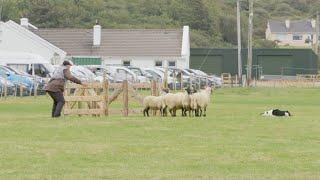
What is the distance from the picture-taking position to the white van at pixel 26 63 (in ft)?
189

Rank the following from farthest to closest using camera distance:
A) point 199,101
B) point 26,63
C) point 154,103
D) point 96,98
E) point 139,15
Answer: point 139,15 → point 26,63 → point 96,98 → point 154,103 → point 199,101

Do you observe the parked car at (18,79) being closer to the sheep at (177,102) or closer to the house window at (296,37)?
the sheep at (177,102)

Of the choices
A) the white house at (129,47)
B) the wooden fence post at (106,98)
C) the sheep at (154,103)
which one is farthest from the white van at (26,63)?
the sheep at (154,103)

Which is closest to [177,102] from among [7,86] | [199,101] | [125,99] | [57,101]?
[199,101]

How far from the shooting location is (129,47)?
7981 cm

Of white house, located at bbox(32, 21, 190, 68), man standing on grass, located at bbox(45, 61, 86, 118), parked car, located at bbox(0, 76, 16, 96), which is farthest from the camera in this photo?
white house, located at bbox(32, 21, 190, 68)

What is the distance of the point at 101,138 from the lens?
1936 cm

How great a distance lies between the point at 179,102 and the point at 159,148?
10.0 meters

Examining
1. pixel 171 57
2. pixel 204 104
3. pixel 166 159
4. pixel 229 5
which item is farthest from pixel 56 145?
pixel 229 5

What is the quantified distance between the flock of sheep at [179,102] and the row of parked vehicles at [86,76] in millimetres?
18134

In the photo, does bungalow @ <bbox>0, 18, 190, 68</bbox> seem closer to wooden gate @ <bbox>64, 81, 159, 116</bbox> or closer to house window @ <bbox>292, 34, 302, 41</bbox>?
wooden gate @ <bbox>64, 81, 159, 116</bbox>

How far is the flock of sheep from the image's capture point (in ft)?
89.8

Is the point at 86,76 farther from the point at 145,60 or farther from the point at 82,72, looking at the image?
the point at 145,60

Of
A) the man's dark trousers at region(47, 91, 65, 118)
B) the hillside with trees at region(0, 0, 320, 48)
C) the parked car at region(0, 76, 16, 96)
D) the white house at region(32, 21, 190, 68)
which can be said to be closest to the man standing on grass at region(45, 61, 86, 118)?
the man's dark trousers at region(47, 91, 65, 118)
